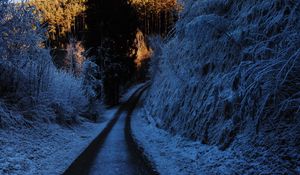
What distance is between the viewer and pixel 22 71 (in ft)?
54.2

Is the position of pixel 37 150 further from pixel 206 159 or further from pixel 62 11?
pixel 62 11

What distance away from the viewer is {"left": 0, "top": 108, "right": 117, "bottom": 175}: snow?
10031 mm

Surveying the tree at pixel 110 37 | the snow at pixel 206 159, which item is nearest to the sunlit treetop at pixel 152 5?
the tree at pixel 110 37

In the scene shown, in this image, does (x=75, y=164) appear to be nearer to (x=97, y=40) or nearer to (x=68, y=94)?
(x=68, y=94)

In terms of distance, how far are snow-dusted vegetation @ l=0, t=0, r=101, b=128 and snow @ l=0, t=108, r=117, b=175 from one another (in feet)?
2.41

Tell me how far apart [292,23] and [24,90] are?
1271 centimetres

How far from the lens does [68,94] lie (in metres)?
23.5

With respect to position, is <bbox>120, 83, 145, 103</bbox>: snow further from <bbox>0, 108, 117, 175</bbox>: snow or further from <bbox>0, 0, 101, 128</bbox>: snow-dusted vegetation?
<bbox>0, 108, 117, 175</bbox>: snow

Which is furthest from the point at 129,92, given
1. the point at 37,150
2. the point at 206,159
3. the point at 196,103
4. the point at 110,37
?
the point at 206,159

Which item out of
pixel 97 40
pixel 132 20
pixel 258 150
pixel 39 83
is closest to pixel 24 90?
pixel 39 83

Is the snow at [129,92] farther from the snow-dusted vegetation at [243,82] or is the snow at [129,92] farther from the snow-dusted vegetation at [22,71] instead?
the snow-dusted vegetation at [243,82]

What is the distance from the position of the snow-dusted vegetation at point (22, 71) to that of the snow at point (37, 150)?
28.9 inches

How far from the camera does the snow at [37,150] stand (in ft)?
32.9

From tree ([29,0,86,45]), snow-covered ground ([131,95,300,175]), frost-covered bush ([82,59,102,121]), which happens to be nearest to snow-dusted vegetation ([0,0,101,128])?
snow-covered ground ([131,95,300,175])
